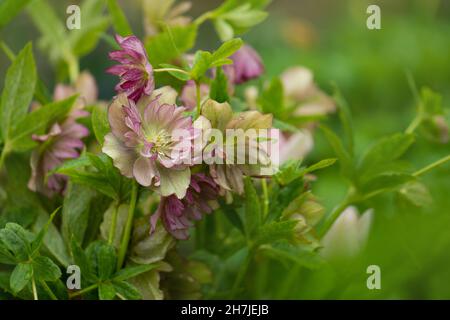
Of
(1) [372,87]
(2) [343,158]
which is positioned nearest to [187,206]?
(2) [343,158]

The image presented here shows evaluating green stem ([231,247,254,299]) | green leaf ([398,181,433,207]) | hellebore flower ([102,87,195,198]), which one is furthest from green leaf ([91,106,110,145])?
green leaf ([398,181,433,207])

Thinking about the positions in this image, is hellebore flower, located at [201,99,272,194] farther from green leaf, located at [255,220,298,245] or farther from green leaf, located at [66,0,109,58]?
green leaf, located at [66,0,109,58]

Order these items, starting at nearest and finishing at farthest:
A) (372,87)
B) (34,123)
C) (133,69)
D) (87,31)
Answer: (133,69) → (34,123) → (87,31) → (372,87)

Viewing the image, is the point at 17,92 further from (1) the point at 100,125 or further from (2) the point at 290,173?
(2) the point at 290,173

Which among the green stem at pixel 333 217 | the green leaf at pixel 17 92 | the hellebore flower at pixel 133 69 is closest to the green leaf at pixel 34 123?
the green leaf at pixel 17 92

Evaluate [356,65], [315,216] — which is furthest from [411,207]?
[356,65]

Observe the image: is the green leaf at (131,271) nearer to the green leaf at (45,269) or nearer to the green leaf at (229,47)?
the green leaf at (45,269)
